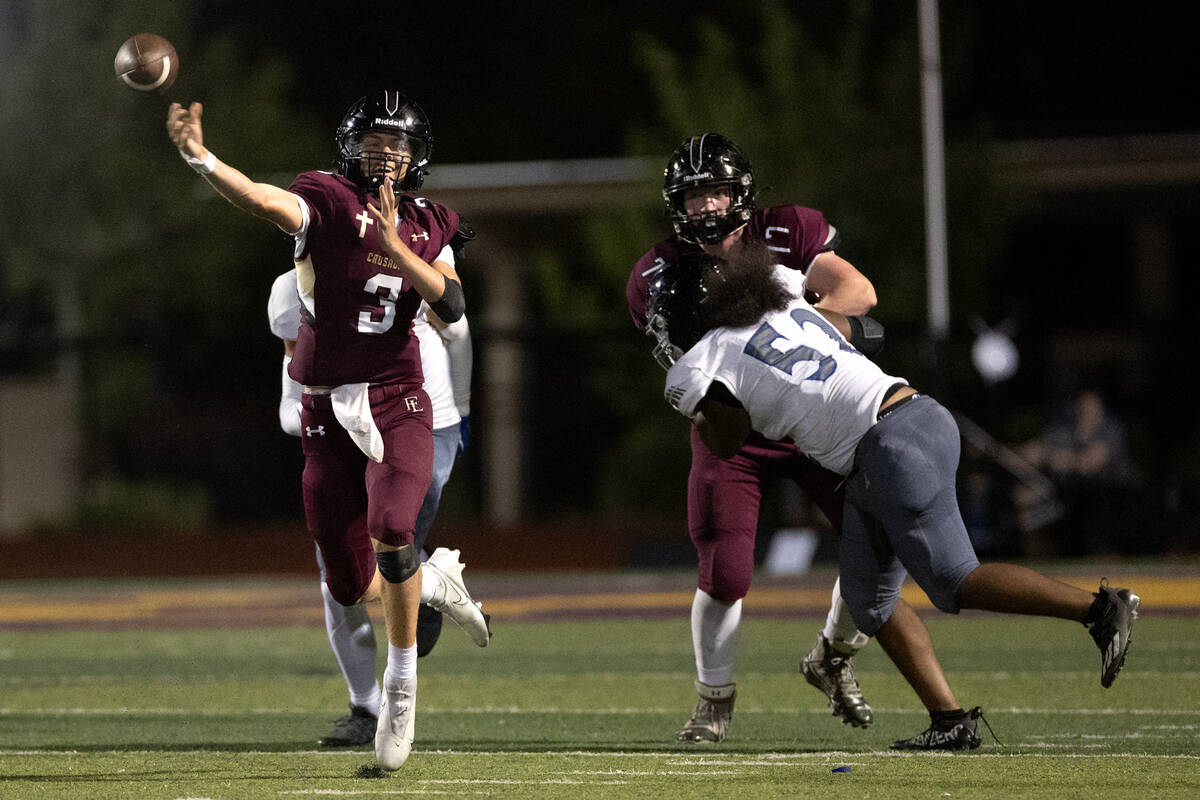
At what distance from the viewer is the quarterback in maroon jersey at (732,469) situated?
6.22 metres

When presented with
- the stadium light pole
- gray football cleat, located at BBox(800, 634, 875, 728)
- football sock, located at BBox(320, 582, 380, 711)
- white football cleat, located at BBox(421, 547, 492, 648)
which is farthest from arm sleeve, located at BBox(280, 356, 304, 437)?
the stadium light pole

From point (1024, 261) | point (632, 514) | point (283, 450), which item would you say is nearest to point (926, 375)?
point (632, 514)

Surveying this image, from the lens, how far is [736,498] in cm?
623

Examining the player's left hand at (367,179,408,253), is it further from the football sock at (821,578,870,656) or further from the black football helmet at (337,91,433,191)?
the football sock at (821,578,870,656)

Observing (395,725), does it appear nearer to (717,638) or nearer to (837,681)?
(717,638)

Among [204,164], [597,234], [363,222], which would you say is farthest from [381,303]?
[597,234]

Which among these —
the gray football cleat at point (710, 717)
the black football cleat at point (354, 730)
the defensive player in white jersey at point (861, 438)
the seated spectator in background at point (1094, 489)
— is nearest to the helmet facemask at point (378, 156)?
the defensive player in white jersey at point (861, 438)

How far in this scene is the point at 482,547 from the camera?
63.2 ft

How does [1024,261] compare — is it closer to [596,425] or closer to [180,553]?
[596,425]

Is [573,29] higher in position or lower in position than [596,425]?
higher

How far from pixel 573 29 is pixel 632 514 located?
16.9 metres

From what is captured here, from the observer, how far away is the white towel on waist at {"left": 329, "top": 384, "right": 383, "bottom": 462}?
5.80m

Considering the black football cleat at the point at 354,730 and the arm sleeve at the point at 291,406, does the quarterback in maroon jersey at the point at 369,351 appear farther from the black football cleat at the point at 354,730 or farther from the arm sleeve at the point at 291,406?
the arm sleeve at the point at 291,406

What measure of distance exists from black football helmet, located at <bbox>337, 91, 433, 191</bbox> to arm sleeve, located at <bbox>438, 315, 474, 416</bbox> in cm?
102
